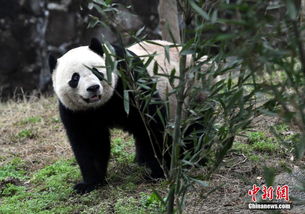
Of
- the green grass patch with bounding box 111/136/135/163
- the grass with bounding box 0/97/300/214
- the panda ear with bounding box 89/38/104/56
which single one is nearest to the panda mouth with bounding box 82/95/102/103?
the panda ear with bounding box 89/38/104/56

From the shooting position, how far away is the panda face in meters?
4.80

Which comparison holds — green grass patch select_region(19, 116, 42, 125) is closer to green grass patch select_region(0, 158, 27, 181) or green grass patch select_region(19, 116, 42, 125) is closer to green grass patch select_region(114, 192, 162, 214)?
green grass patch select_region(0, 158, 27, 181)

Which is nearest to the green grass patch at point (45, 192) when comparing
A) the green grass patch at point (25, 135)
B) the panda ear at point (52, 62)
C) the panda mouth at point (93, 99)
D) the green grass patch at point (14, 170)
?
the green grass patch at point (14, 170)

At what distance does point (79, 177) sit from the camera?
5.71 m

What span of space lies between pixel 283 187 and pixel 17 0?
782 centimetres

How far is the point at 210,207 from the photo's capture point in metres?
4.27

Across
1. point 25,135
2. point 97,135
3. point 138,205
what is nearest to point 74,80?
point 97,135

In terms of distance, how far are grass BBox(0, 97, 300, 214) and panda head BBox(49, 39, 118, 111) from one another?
0.87 meters

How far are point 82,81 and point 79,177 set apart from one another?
1.34 metres

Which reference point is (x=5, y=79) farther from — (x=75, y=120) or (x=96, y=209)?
(x=96, y=209)

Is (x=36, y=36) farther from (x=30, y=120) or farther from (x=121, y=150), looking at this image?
(x=121, y=150)

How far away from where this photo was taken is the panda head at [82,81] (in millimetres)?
4801

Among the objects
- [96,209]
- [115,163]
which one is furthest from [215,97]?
[115,163]

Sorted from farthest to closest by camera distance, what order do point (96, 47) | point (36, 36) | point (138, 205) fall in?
point (36, 36) → point (96, 47) → point (138, 205)
